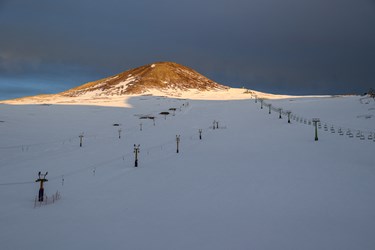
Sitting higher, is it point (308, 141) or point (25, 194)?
point (308, 141)

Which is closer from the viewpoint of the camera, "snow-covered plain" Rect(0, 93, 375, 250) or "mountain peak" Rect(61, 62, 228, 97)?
"snow-covered plain" Rect(0, 93, 375, 250)

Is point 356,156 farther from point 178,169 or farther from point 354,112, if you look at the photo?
point 354,112

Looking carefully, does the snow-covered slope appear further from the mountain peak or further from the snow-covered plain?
the snow-covered plain

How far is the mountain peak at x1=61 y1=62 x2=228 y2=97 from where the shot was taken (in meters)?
148

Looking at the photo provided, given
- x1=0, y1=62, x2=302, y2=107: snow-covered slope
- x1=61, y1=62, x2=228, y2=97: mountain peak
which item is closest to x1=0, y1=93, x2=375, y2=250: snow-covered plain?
x1=0, y1=62, x2=302, y2=107: snow-covered slope

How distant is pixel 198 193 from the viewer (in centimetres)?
1584

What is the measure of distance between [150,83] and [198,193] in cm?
14587

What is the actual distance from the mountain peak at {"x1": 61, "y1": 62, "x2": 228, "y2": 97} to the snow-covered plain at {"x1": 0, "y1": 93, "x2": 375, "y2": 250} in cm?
11111

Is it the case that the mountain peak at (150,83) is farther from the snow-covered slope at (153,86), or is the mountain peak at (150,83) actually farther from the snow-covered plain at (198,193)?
the snow-covered plain at (198,193)

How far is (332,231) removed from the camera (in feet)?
35.0

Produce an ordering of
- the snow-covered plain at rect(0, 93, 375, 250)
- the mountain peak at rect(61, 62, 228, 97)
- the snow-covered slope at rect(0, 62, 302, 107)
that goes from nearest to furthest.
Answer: the snow-covered plain at rect(0, 93, 375, 250)
the snow-covered slope at rect(0, 62, 302, 107)
the mountain peak at rect(61, 62, 228, 97)

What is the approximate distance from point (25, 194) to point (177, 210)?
10.1 metres

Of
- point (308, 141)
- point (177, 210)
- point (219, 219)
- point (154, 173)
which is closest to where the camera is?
point (219, 219)

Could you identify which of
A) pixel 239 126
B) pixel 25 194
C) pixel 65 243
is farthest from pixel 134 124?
pixel 65 243
